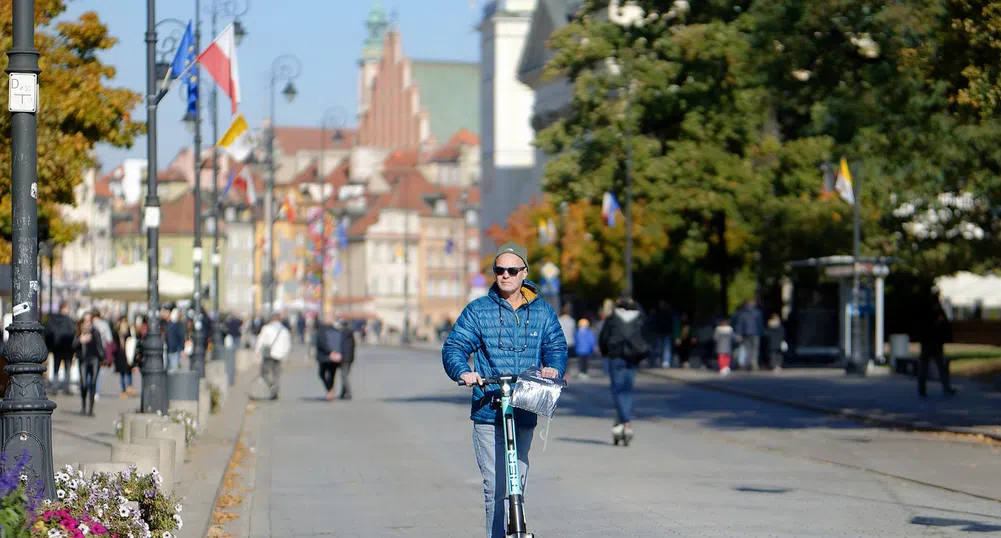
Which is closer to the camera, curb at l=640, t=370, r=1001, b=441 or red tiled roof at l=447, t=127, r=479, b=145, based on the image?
curb at l=640, t=370, r=1001, b=441

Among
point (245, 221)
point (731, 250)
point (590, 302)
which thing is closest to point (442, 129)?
point (245, 221)

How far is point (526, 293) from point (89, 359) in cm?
2024

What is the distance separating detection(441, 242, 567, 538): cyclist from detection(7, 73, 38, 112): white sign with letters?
111 inches

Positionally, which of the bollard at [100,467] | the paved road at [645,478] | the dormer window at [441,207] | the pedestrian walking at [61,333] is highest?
the dormer window at [441,207]

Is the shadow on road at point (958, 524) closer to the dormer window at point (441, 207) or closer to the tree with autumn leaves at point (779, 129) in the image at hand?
the tree with autumn leaves at point (779, 129)

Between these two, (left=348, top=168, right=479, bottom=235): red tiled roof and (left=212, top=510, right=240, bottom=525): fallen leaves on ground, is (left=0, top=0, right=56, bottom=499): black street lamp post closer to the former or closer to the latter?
(left=212, top=510, right=240, bottom=525): fallen leaves on ground

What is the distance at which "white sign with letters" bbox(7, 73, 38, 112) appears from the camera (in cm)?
1023

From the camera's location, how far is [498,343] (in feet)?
30.7

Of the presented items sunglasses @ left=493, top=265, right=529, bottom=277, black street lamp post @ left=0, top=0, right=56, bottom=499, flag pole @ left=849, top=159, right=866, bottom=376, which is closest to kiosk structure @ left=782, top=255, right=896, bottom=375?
flag pole @ left=849, top=159, right=866, bottom=376

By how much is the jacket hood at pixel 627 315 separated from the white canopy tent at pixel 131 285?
20.6 meters

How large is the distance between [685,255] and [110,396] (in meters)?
17.4

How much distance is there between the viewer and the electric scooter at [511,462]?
894 cm

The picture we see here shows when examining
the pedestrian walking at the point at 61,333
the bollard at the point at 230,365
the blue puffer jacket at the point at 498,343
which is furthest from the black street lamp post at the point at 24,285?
the bollard at the point at 230,365

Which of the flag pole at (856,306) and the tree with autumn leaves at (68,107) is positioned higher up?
the tree with autumn leaves at (68,107)
